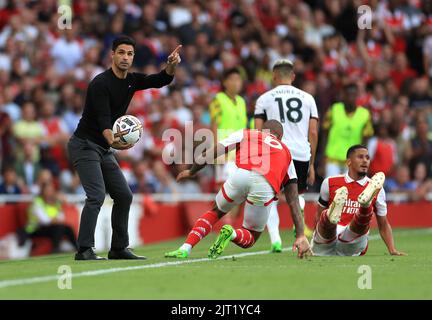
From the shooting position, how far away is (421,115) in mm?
21984

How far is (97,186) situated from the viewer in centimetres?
1116

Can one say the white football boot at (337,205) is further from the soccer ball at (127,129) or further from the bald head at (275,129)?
the soccer ball at (127,129)

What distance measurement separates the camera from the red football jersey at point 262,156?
35.6ft

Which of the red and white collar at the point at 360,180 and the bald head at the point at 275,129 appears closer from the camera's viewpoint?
the bald head at the point at 275,129

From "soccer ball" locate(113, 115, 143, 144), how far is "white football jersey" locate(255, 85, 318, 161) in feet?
7.02

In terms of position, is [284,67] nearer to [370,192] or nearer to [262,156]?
[262,156]

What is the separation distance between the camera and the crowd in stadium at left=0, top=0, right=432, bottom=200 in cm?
1845

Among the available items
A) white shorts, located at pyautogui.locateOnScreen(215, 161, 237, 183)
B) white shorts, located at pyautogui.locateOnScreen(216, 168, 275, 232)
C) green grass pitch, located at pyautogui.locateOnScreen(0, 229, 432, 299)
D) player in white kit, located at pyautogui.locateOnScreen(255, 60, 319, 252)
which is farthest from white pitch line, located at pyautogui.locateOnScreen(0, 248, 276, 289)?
white shorts, located at pyautogui.locateOnScreen(215, 161, 237, 183)

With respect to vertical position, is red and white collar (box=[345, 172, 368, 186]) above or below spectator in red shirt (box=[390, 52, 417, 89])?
below

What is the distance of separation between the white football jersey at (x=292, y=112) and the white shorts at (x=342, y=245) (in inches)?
59.3

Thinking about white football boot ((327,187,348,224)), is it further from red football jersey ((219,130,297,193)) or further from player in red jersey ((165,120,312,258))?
red football jersey ((219,130,297,193))

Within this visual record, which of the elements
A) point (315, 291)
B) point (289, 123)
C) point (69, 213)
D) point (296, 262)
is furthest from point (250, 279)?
point (69, 213)

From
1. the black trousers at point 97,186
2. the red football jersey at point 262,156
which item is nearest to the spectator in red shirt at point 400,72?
the red football jersey at point 262,156

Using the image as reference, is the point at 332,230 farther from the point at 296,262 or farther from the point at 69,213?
the point at 69,213
